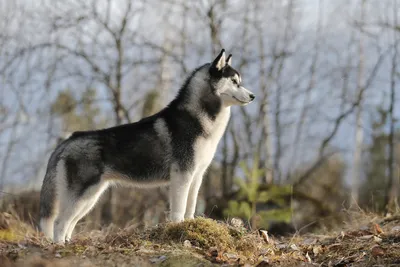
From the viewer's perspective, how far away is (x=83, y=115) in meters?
22.2

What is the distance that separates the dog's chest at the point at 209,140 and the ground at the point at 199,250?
1.09 m

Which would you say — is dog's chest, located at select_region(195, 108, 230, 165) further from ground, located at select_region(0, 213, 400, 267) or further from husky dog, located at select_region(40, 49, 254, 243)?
ground, located at select_region(0, 213, 400, 267)

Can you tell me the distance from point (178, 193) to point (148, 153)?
0.82m

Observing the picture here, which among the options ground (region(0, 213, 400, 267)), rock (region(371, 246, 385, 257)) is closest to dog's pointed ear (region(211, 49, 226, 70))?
ground (region(0, 213, 400, 267))

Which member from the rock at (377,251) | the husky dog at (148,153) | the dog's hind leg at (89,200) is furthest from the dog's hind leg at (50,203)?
the rock at (377,251)

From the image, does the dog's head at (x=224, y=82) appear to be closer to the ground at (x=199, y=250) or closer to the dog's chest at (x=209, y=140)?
the dog's chest at (x=209, y=140)

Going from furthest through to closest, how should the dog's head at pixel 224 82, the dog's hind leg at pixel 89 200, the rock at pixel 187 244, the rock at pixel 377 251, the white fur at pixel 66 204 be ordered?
the dog's head at pixel 224 82 → the dog's hind leg at pixel 89 200 → the white fur at pixel 66 204 → the rock at pixel 377 251 → the rock at pixel 187 244

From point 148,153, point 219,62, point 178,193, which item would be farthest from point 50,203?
point 219,62

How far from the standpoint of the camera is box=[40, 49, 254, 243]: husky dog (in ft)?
22.5

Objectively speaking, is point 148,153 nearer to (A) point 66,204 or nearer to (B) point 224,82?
(A) point 66,204

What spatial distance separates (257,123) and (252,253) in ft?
42.1

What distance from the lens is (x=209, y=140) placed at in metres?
7.03

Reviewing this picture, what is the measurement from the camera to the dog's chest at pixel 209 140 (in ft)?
22.6

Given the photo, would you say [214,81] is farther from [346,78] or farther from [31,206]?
[346,78]
